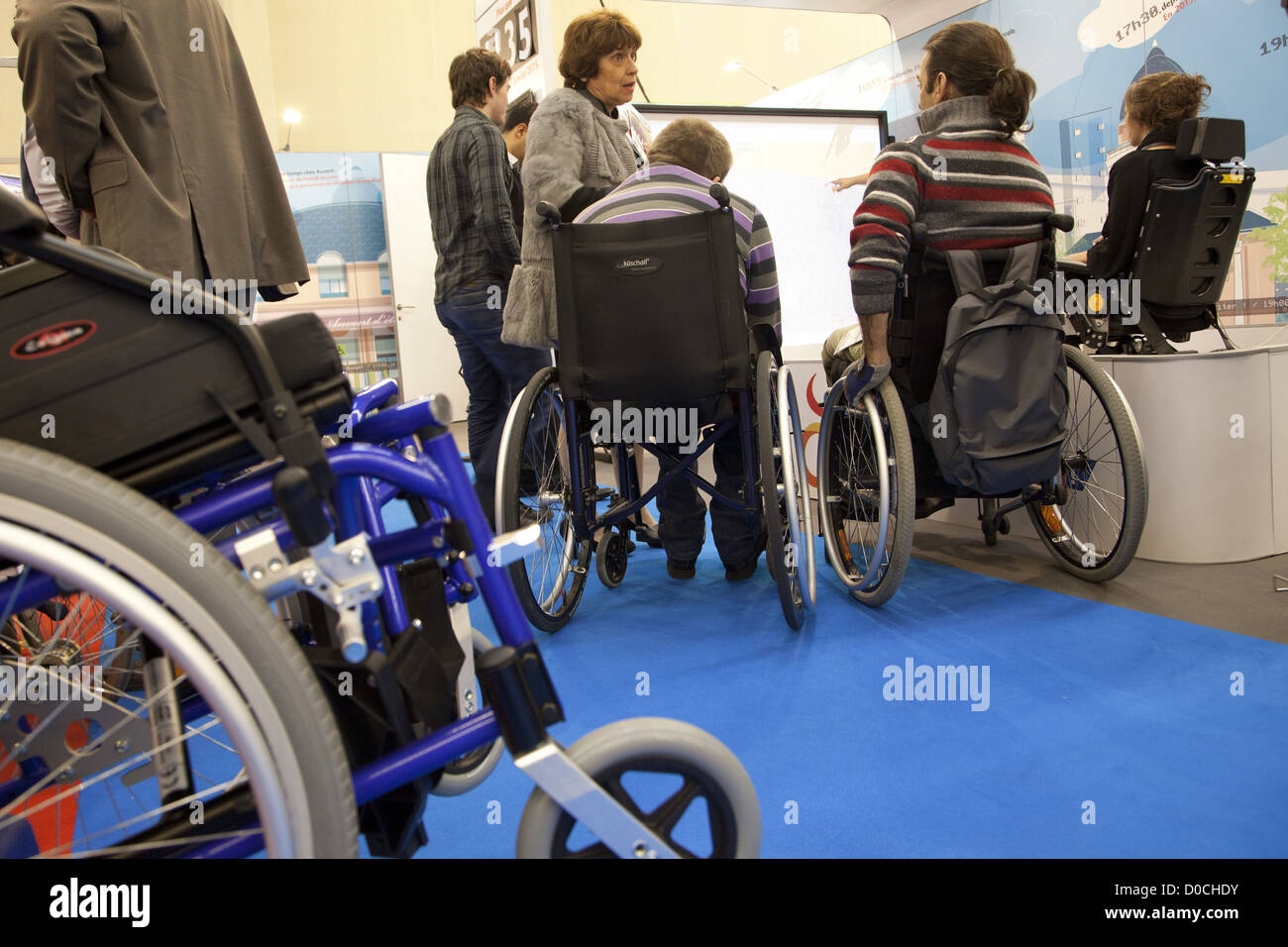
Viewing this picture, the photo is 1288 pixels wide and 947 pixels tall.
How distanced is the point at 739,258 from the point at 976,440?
67cm

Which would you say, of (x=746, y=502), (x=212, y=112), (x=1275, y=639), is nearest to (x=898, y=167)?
(x=746, y=502)

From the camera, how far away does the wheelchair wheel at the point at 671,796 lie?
809mm

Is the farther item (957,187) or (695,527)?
(695,527)

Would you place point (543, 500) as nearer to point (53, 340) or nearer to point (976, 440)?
point (976, 440)

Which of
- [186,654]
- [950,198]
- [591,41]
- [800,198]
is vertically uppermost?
[591,41]

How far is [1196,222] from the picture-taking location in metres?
2.53

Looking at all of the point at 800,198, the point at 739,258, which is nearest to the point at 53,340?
the point at 739,258

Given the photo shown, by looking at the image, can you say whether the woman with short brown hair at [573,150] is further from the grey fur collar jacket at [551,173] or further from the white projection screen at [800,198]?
the white projection screen at [800,198]

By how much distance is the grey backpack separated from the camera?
1.97m

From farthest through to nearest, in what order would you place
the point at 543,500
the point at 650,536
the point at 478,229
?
the point at 650,536 < the point at 478,229 < the point at 543,500

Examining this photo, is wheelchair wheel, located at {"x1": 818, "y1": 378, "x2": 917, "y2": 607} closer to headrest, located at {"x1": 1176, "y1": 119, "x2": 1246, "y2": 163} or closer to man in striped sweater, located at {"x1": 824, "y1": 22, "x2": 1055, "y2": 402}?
man in striped sweater, located at {"x1": 824, "y1": 22, "x2": 1055, "y2": 402}

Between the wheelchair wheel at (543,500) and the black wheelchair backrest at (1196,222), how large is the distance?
5.97 ft

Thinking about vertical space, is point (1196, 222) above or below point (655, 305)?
above
